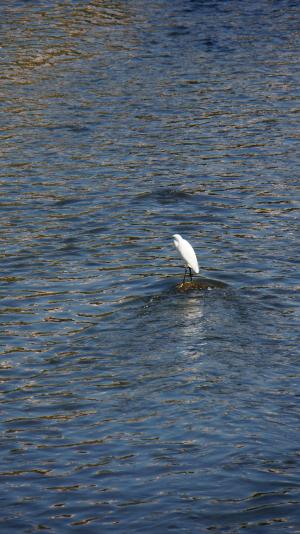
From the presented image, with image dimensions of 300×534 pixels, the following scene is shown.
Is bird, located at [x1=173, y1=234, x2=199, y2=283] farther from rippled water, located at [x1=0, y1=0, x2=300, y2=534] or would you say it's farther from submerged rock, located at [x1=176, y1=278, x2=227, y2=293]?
rippled water, located at [x1=0, y1=0, x2=300, y2=534]

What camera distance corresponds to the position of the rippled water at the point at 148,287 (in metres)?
9.96

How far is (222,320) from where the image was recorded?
1352 cm

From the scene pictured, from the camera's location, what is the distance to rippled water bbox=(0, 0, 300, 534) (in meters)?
9.96

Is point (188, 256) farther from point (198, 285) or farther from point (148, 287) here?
point (148, 287)

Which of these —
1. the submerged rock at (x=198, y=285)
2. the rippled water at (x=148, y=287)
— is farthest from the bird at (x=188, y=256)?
the rippled water at (x=148, y=287)

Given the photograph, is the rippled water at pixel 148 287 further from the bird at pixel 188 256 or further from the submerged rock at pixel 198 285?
the bird at pixel 188 256

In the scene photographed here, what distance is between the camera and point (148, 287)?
15.0 metres

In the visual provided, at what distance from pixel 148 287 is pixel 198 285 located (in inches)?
28.1

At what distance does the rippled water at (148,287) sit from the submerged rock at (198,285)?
7.5 inches

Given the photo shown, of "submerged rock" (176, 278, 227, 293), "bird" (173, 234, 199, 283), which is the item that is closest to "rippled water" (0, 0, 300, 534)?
"submerged rock" (176, 278, 227, 293)

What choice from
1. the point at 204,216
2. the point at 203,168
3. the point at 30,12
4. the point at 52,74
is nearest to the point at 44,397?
the point at 204,216

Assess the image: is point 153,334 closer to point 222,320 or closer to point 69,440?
point 222,320

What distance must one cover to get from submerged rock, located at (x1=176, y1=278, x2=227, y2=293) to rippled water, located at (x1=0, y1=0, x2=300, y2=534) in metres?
0.19

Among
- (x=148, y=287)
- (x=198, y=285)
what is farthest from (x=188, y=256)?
(x=148, y=287)
